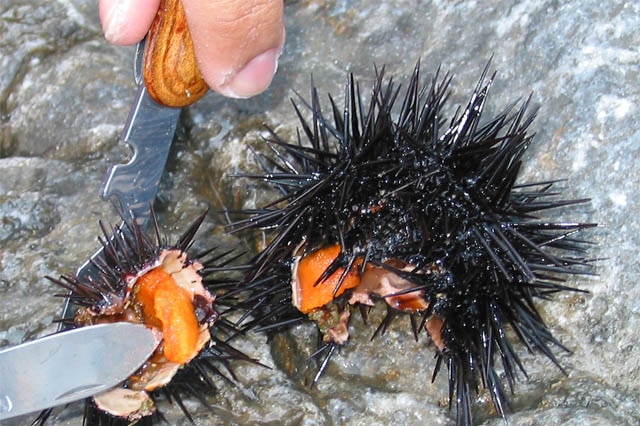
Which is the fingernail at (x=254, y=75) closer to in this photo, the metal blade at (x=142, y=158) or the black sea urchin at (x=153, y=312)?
the metal blade at (x=142, y=158)

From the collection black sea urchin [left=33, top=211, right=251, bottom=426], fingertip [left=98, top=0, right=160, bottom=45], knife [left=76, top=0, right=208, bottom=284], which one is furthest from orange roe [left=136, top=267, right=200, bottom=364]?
fingertip [left=98, top=0, right=160, bottom=45]

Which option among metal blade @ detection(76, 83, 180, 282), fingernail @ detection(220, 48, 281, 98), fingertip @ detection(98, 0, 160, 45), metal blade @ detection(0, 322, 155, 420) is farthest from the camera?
metal blade @ detection(76, 83, 180, 282)

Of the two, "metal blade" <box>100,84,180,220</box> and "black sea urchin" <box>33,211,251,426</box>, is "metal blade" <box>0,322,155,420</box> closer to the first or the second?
"black sea urchin" <box>33,211,251,426</box>

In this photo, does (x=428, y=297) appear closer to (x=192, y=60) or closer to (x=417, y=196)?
(x=417, y=196)

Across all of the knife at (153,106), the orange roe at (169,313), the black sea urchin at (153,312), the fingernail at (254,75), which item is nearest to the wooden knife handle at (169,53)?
the knife at (153,106)

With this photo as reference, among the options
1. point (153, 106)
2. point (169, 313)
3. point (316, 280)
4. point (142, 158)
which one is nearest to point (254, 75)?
point (153, 106)

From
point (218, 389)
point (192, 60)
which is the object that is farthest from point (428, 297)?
point (192, 60)
